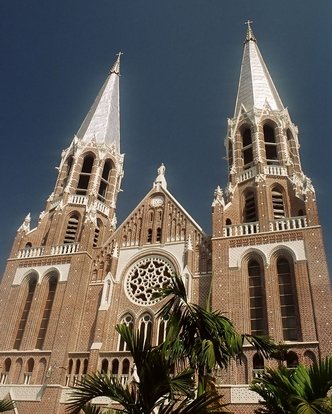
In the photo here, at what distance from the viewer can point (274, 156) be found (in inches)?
1356

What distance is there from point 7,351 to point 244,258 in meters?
16.3

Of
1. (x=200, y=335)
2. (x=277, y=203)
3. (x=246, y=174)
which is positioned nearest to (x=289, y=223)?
(x=277, y=203)

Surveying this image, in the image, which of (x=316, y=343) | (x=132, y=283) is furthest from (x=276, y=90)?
(x=316, y=343)

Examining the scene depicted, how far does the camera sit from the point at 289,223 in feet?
86.2

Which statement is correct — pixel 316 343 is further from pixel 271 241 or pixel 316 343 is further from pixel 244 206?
pixel 244 206

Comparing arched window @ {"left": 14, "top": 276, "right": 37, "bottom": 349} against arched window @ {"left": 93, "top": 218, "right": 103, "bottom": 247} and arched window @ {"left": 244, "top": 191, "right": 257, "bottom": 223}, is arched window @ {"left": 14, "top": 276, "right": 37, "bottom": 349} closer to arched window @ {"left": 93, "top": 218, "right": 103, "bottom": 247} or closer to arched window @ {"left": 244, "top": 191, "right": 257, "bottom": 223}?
arched window @ {"left": 93, "top": 218, "right": 103, "bottom": 247}

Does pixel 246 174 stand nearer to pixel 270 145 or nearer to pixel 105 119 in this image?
pixel 270 145

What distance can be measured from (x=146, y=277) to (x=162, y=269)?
1210 millimetres

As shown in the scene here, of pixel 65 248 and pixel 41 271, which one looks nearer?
pixel 41 271

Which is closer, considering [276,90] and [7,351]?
[7,351]

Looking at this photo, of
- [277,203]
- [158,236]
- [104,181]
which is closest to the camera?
[277,203]

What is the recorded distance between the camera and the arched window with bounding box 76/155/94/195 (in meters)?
36.9

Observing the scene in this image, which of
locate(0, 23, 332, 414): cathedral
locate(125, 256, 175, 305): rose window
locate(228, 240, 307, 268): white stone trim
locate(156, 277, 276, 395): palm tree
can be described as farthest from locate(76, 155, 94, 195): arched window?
locate(156, 277, 276, 395): palm tree

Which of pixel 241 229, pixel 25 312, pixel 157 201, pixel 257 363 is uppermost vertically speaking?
pixel 157 201
